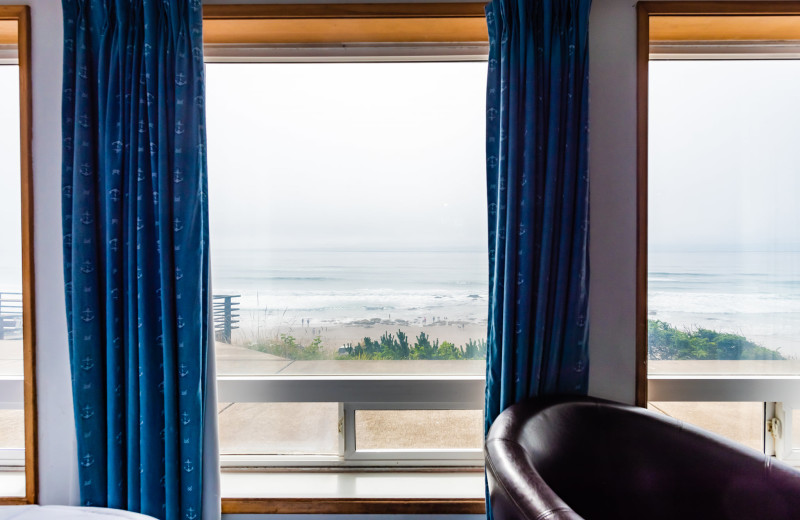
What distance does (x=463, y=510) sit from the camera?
1488 mm

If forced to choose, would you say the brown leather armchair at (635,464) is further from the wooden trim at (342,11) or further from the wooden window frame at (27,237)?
the wooden window frame at (27,237)

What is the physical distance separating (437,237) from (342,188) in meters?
0.45

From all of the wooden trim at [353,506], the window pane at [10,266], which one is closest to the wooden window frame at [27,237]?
the window pane at [10,266]

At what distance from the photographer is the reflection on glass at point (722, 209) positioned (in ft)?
5.52

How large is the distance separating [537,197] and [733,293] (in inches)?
41.6

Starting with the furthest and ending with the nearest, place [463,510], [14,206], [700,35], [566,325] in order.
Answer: [14,206] < [700,35] < [463,510] < [566,325]

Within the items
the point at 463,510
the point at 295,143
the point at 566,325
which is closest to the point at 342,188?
the point at 295,143

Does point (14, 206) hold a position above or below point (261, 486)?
above

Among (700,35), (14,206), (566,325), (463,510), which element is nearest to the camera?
(566,325)

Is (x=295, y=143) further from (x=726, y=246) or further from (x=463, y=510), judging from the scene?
(x=726, y=246)

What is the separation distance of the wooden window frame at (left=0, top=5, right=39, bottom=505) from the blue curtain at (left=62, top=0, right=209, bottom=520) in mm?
201

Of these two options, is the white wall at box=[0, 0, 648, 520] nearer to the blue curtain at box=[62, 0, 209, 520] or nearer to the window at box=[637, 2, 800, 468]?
the blue curtain at box=[62, 0, 209, 520]

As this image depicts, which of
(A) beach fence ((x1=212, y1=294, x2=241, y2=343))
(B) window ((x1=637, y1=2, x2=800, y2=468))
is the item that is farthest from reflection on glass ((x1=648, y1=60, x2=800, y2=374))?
(A) beach fence ((x1=212, y1=294, x2=241, y2=343))

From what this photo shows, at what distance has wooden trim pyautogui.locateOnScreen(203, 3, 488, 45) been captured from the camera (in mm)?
1445
